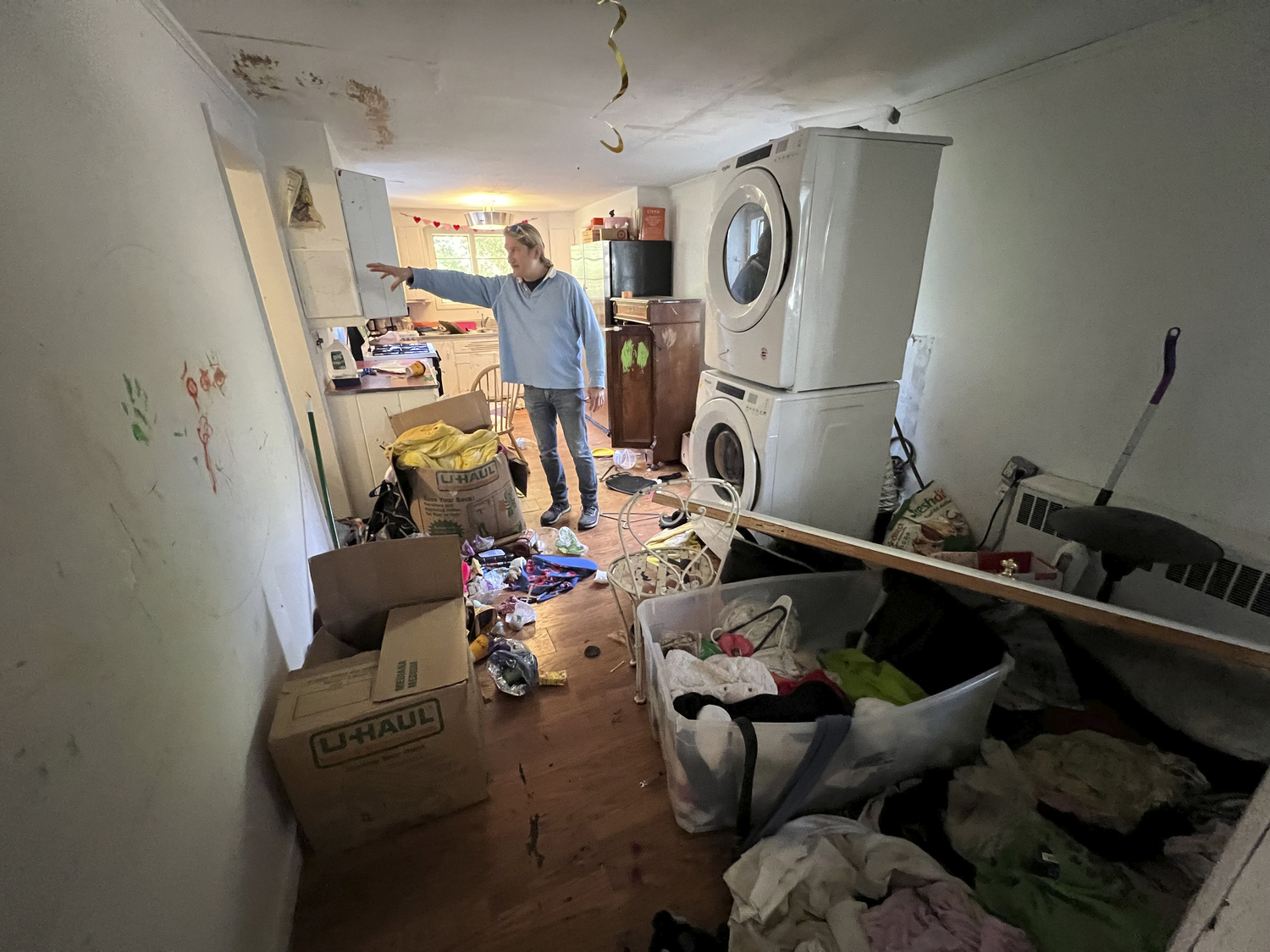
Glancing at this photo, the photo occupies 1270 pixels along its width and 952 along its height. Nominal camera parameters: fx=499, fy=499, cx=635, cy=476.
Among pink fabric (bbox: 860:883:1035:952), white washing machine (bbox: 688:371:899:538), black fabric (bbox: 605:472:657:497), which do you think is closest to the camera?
pink fabric (bbox: 860:883:1035:952)

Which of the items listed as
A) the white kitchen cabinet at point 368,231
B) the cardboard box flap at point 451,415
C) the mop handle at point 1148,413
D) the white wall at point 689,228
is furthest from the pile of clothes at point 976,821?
the white wall at point 689,228

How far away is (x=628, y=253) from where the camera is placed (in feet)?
12.7

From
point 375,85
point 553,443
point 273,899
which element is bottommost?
point 273,899

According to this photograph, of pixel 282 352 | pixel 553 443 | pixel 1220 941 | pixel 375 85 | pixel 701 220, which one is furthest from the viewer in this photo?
pixel 701 220

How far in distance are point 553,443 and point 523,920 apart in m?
2.06

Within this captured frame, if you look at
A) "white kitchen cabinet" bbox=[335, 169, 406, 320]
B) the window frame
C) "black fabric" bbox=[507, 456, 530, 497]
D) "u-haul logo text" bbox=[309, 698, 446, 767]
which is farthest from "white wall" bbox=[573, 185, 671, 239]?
"u-haul logo text" bbox=[309, 698, 446, 767]

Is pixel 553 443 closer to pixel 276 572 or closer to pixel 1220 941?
pixel 276 572

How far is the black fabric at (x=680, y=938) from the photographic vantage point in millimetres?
1006

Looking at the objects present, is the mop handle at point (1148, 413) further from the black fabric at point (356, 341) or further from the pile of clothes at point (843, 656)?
the black fabric at point (356, 341)

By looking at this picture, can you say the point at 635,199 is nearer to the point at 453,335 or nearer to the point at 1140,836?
the point at 453,335

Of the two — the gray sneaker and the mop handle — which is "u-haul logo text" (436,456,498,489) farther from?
the mop handle

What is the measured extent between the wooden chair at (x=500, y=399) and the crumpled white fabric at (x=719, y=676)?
1.71 meters

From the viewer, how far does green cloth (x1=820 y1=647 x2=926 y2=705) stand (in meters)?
1.30

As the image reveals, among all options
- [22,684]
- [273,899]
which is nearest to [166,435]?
[22,684]
